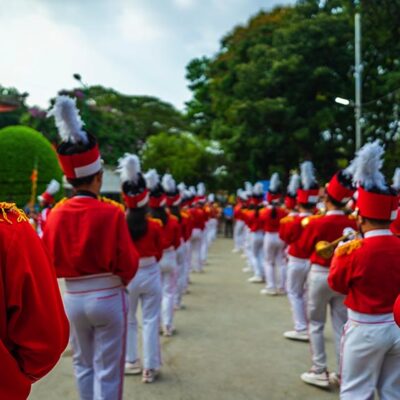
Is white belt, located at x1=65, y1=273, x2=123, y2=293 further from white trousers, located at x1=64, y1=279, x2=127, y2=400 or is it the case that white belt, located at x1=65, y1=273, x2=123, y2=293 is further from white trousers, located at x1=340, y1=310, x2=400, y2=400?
white trousers, located at x1=340, y1=310, x2=400, y2=400

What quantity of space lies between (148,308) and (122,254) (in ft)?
6.09

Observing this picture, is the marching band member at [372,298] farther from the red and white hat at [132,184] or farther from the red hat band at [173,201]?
the red hat band at [173,201]

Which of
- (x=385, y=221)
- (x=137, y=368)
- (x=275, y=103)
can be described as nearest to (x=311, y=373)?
(x=137, y=368)

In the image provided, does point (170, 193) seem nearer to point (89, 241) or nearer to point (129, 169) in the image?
point (129, 169)

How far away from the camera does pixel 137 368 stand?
18.5ft

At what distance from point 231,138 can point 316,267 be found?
17.7m

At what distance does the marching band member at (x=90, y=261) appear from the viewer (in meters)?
3.75

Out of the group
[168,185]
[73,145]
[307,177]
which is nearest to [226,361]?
[307,177]

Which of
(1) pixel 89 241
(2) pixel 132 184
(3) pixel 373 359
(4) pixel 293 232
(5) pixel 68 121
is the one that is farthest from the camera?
(4) pixel 293 232

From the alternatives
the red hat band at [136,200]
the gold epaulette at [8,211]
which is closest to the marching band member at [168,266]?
the red hat band at [136,200]

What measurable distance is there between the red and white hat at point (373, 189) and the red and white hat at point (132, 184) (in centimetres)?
213

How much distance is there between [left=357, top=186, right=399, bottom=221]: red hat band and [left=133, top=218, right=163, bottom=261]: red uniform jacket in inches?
95.6

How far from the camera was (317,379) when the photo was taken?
5.20m

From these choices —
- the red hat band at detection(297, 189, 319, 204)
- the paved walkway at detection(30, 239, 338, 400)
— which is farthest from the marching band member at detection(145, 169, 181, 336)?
the red hat band at detection(297, 189, 319, 204)
